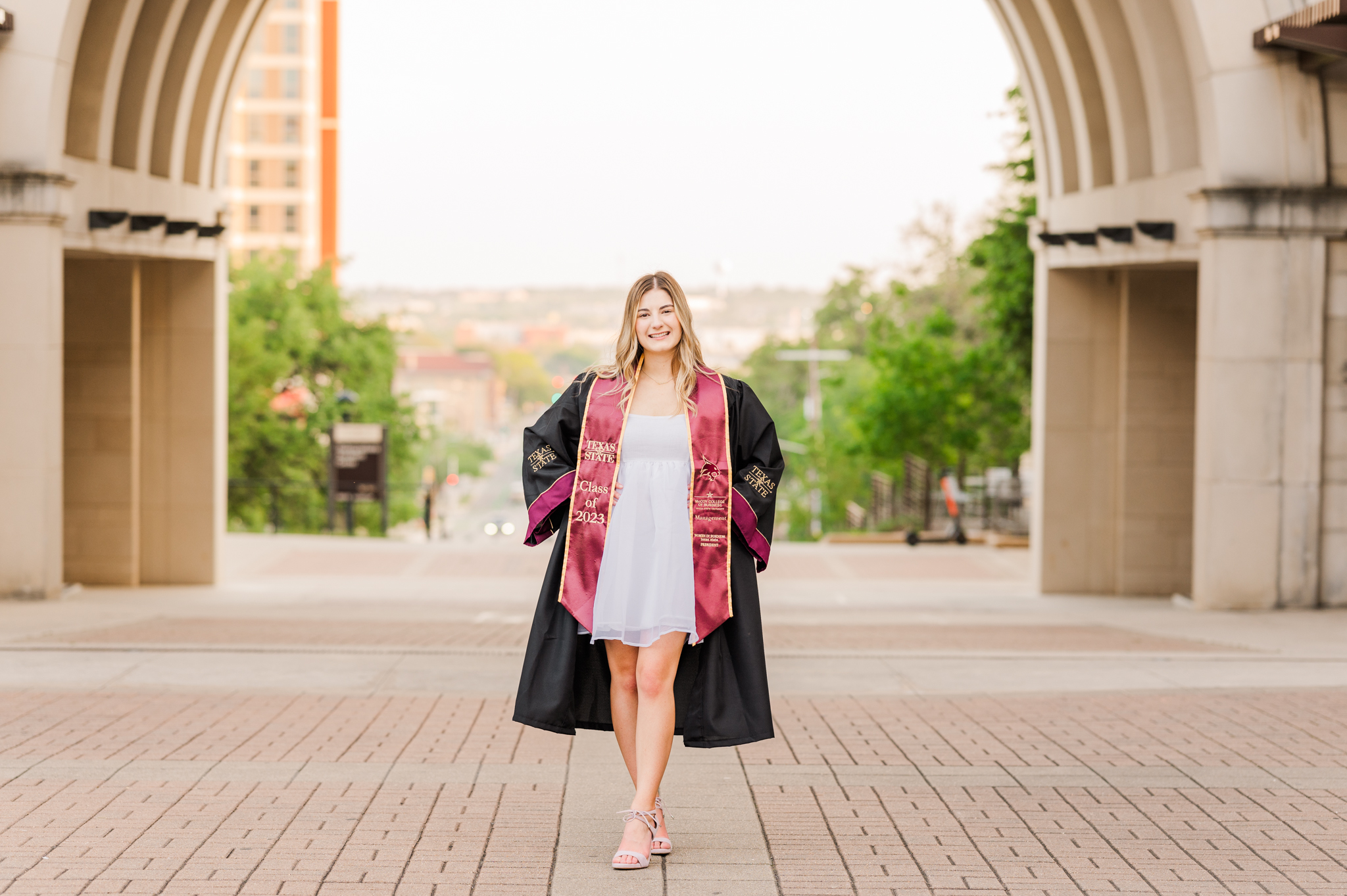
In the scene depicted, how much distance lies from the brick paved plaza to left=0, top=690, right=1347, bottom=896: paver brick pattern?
0.06ft

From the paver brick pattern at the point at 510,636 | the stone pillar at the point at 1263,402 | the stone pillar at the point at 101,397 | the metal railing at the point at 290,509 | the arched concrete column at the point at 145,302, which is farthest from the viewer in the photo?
the metal railing at the point at 290,509

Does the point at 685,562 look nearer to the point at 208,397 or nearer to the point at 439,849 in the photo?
the point at 439,849

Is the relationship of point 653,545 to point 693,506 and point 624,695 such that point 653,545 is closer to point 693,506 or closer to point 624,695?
point 693,506

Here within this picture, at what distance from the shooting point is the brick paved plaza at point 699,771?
15.3ft

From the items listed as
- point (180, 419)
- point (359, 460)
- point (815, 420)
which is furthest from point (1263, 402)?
point (815, 420)

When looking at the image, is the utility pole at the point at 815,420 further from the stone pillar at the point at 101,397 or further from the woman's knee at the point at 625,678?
the woman's knee at the point at 625,678

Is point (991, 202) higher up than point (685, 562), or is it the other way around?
point (991, 202)

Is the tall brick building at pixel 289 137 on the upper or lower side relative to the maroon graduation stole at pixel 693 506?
upper

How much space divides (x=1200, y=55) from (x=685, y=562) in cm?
997

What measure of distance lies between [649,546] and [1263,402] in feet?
30.8

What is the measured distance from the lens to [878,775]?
5965 mm

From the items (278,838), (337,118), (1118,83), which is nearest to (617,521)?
(278,838)

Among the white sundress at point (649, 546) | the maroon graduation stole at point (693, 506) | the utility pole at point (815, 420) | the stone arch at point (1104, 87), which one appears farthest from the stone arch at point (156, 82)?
the utility pole at point (815, 420)

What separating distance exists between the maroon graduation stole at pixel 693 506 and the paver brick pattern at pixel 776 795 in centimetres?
90
